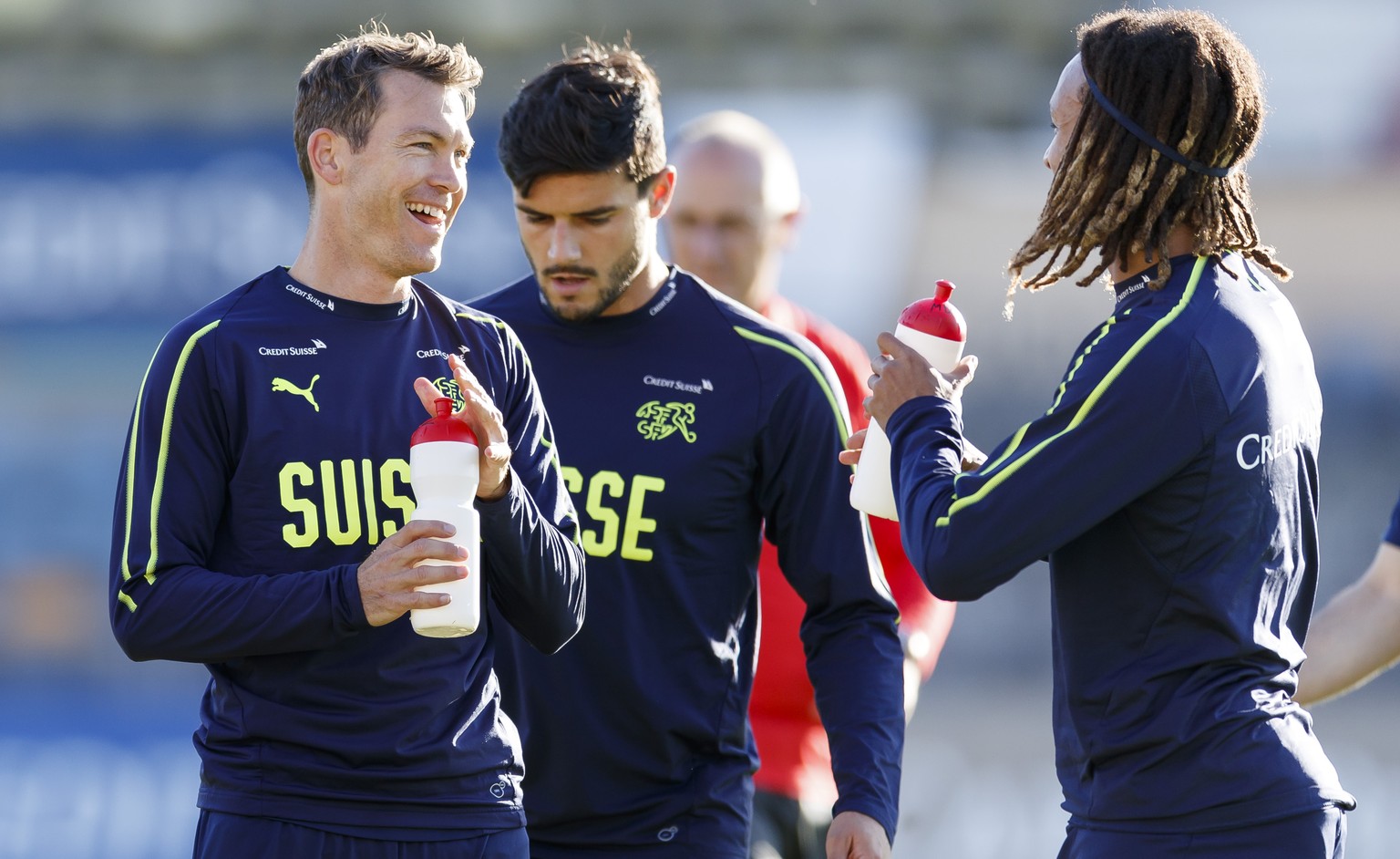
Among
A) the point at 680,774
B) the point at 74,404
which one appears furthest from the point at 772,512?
the point at 74,404

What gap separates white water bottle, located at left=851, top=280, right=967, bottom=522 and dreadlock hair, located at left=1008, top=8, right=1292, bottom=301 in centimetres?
19

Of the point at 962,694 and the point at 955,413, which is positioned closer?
the point at 955,413

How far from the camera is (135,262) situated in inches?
378

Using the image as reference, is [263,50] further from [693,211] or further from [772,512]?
[772,512]

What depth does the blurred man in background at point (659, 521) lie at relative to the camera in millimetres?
3219

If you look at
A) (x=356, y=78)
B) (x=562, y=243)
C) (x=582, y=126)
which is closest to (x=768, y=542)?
(x=562, y=243)

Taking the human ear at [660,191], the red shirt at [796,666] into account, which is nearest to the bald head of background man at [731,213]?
the red shirt at [796,666]

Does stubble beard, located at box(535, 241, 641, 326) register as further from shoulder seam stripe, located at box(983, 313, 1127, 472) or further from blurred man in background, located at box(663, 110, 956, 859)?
shoulder seam stripe, located at box(983, 313, 1127, 472)

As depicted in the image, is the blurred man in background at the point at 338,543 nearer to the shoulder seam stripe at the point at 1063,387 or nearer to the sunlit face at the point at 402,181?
the sunlit face at the point at 402,181

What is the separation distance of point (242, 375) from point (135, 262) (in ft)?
24.2

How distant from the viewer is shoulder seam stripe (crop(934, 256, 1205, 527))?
2490mm

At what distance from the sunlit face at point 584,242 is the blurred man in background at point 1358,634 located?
1.49 meters

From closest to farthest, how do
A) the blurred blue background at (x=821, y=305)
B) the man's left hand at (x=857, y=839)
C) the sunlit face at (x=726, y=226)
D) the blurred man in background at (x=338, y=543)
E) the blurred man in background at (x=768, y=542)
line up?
the blurred man in background at (x=338, y=543), the man's left hand at (x=857, y=839), the blurred man in background at (x=768, y=542), the sunlit face at (x=726, y=226), the blurred blue background at (x=821, y=305)

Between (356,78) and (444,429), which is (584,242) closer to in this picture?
(356,78)
